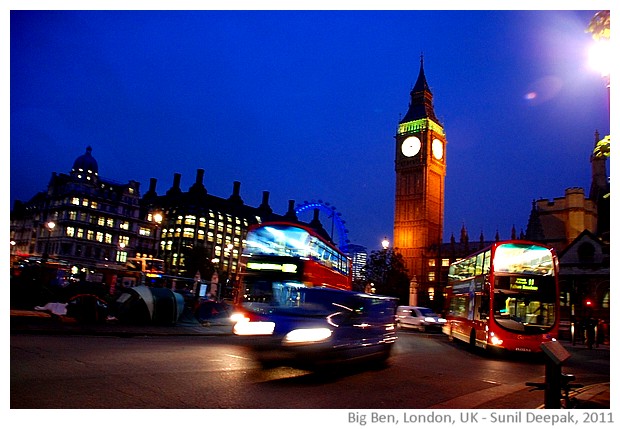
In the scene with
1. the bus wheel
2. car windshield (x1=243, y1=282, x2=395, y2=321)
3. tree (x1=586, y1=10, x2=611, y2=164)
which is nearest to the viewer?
tree (x1=586, y1=10, x2=611, y2=164)

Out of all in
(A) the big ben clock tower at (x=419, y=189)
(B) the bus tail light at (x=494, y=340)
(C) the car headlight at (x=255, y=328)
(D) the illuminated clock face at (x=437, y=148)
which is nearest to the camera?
(C) the car headlight at (x=255, y=328)

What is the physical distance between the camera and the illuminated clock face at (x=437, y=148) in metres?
112

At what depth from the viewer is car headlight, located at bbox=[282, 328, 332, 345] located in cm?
Answer: 925

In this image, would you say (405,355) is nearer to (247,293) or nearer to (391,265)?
(247,293)

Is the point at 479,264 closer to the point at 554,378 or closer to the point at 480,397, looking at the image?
the point at 480,397

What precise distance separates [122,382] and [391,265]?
220 feet

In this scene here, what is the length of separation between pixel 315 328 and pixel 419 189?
104 meters

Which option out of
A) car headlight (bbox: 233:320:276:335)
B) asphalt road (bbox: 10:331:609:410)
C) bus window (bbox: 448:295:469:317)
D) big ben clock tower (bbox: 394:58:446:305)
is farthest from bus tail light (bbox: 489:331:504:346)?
big ben clock tower (bbox: 394:58:446:305)

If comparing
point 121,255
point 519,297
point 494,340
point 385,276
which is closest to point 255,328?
point 494,340

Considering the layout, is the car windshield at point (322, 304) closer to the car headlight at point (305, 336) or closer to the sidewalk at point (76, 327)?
the car headlight at point (305, 336)

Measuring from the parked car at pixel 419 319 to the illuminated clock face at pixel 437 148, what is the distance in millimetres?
86885

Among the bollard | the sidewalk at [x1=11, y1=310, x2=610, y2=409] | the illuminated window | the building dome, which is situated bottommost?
the sidewalk at [x1=11, y1=310, x2=610, y2=409]

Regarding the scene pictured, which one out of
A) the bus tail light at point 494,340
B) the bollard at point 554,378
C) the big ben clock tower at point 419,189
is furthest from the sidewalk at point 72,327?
the big ben clock tower at point 419,189

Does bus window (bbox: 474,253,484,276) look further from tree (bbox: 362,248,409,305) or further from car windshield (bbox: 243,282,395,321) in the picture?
tree (bbox: 362,248,409,305)
